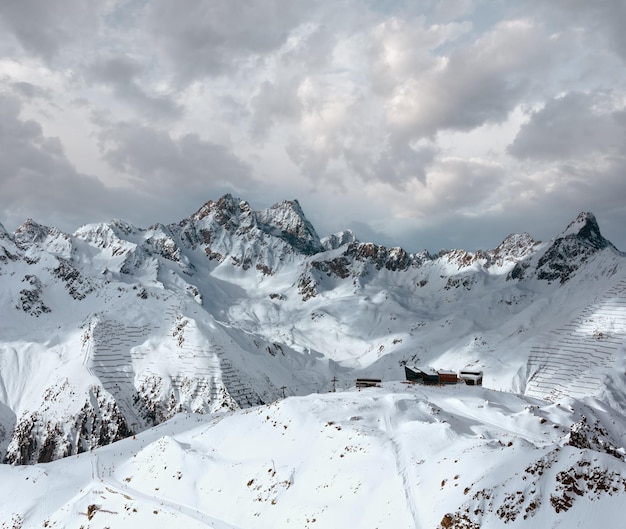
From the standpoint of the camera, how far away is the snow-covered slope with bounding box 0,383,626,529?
72.0ft

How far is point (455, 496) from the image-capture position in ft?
78.8

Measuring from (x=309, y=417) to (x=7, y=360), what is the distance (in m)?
130

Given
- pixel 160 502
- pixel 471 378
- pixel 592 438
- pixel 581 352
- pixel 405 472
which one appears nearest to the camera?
pixel 405 472

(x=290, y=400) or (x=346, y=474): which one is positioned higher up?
(x=290, y=400)

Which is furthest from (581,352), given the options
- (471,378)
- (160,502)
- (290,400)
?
(160,502)

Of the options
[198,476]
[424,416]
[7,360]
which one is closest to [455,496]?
[424,416]

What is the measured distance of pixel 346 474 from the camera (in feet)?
99.0

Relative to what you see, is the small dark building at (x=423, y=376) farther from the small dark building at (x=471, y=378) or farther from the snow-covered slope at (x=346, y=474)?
the snow-covered slope at (x=346, y=474)

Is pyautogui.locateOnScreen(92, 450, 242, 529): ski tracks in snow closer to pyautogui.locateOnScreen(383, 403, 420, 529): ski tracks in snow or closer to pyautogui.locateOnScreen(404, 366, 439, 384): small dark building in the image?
pyautogui.locateOnScreen(383, 403, 420, 529): ski tracks in snow

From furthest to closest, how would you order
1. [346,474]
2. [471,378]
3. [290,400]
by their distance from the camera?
[471,378] < [290,400] < [346,474]

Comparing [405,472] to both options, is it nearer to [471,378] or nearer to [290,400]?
[290,400]

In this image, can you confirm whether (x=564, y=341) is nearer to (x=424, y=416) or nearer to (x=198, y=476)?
(x=424, y=416)

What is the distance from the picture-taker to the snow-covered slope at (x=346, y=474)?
864 inches

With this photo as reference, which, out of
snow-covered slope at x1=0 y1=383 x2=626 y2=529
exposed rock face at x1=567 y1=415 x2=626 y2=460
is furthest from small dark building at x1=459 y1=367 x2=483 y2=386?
exposed rock face at x1=567 y1=415 x2=626 y2=460
